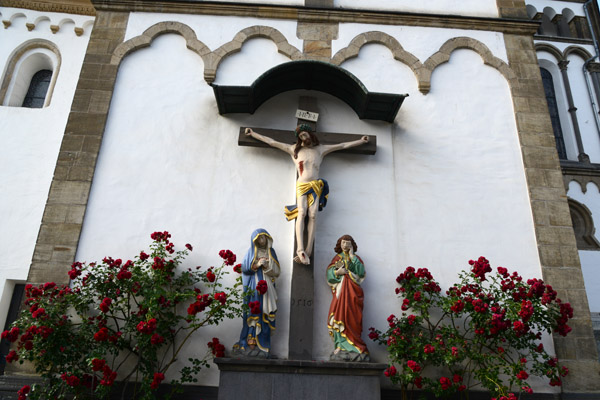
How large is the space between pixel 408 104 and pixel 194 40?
2944 mm

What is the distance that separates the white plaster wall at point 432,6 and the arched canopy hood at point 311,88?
1556 millimetres

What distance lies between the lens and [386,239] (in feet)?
19.2

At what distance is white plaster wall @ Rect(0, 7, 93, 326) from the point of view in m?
7.02

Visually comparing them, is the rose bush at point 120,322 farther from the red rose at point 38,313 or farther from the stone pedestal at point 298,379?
the stone pedestal at point 298,379

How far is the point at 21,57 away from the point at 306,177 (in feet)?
20.0

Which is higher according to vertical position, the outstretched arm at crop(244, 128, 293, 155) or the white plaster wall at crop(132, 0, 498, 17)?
the white plaster wall at crop(132, 0, 498, 17)

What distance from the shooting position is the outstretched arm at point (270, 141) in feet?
19.7

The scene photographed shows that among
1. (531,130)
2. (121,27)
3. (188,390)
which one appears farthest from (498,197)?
(121,27)

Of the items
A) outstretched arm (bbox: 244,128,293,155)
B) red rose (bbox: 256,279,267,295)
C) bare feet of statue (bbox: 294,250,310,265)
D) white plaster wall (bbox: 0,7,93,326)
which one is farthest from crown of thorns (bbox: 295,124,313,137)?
white plaster wall (bbox: 0,7,93,326)

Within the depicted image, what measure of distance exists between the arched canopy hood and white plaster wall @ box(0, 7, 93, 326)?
3162mm

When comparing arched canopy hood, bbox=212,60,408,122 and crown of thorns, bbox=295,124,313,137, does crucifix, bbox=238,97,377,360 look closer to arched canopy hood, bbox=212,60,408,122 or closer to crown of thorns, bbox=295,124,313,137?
crown of thorns, bbox=295,124,313,137

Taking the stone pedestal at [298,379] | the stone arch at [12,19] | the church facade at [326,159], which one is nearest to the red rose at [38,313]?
the church facade at [326,159]

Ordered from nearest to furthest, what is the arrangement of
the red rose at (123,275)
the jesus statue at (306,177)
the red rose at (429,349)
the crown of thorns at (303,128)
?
the red rose at (429,349) < the red rose at (123,275) < the jesus statue at (306,177) < the crown of thorns at (303,128)

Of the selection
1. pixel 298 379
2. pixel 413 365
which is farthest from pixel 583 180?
pixel 298 379
